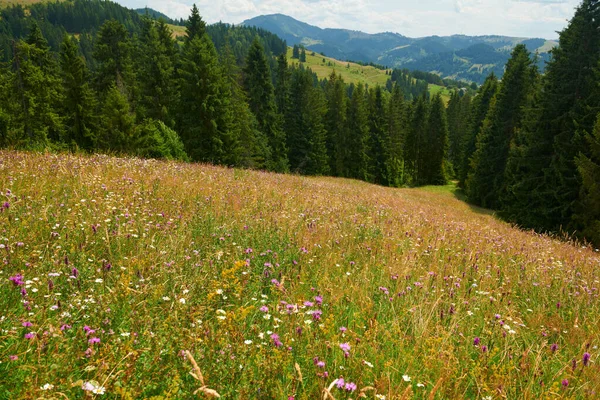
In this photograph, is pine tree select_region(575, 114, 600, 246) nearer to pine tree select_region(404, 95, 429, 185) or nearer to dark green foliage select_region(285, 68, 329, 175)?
dark green foliage select_region(285, 68, 329, 175)

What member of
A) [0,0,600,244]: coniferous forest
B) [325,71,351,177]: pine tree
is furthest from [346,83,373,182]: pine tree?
[0,0,600,244]: coniferous forest

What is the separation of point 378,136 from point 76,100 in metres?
45.9

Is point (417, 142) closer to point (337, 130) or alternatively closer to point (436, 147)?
point (436, 147)

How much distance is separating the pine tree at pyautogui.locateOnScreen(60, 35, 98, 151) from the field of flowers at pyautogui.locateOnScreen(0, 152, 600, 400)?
30.0 m

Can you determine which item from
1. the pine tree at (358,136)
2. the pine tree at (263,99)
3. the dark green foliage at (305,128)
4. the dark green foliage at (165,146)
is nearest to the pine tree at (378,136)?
the pine tree at (358,136)

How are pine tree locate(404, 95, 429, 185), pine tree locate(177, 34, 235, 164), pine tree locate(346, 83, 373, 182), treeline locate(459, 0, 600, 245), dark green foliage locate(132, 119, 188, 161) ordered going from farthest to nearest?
pine tree locate(404, 95, 429, 185)
pine tree locate(346, 83, 373, 182)
pine tree locate(177, 34, 235, 164)
dark green foliage locate(132, 119, 188, 161)
treeline locate(459, 0, 600, 245)

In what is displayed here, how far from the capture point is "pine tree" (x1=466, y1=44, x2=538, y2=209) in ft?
123

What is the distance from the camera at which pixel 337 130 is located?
61.6 meters

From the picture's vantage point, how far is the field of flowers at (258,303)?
7.16 ft

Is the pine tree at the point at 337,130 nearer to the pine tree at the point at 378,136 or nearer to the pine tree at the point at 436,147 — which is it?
the pine tree at the point at 378,136

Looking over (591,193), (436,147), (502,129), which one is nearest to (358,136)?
(436,147)

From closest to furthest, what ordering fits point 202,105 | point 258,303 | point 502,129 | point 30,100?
1. point 258,303
2. point 30,100
3. point 202,105
4. point 502,129

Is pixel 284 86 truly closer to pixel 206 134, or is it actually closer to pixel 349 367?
pixel 206 134

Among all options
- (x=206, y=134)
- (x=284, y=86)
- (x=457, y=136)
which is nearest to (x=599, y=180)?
(x=206, y=134)
